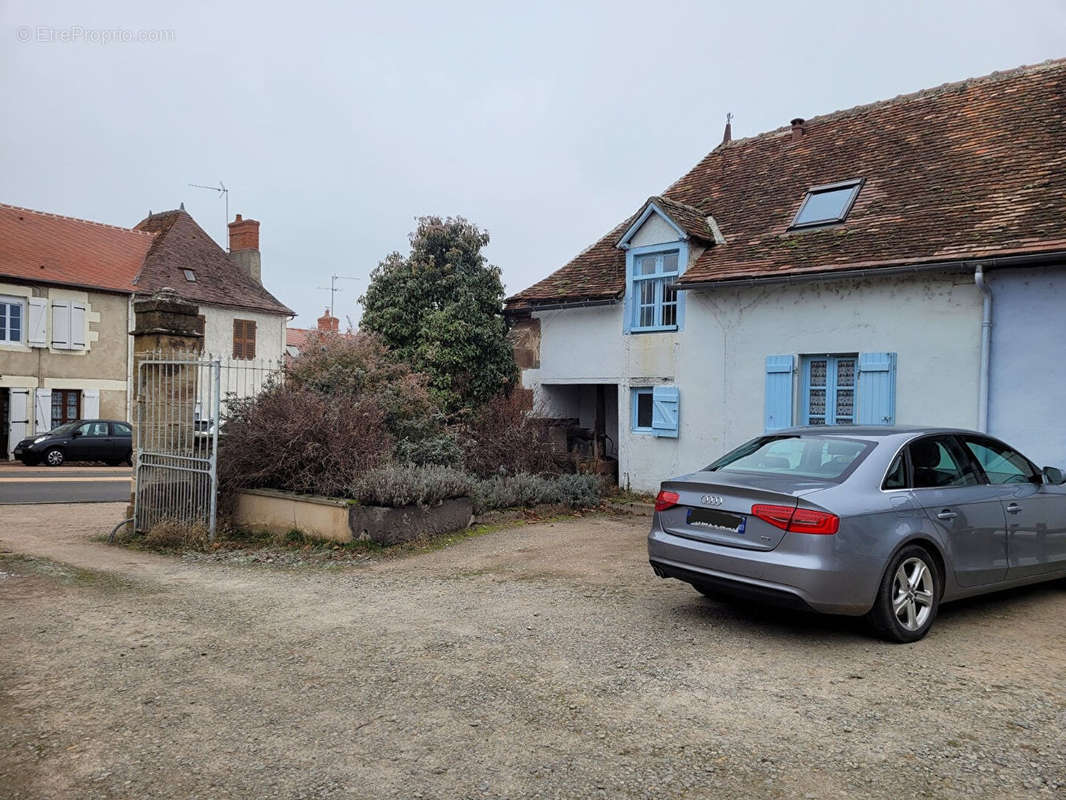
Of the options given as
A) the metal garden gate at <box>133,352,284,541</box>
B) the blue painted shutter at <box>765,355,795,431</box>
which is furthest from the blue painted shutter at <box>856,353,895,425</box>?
the metal garden gate at <box>133,352,284,541</box>

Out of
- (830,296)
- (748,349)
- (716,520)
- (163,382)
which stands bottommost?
(716,520)

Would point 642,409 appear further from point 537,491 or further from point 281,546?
point 281,546

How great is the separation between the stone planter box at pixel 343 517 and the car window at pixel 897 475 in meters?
5.47

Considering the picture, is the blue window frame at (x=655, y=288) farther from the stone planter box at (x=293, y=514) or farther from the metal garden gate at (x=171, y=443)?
the stone planter box at (x=293, y=514)

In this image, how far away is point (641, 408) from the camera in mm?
14672

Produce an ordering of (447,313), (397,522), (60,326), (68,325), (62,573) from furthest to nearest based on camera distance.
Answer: (68,325) → (60,326) → (447,313) → (397,522) → (62,573)

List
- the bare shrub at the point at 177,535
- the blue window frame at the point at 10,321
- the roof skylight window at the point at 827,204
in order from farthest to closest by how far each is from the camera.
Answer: the blue window frame at the point at 10,321 → the roof skylight window at the point at 827,204 → the bare shrub at the point at 177,535

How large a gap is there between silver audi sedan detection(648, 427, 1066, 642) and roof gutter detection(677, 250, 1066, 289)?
432 cm

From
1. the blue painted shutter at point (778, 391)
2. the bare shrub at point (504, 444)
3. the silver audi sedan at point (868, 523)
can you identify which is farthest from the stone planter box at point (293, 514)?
the blue painted shutter at point (778, 391)

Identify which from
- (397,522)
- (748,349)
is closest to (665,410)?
(748,349)

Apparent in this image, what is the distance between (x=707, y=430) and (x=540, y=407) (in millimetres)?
3834

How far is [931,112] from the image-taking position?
46.1 feet

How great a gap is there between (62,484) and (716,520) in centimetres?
1642

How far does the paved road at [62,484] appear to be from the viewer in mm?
15180
